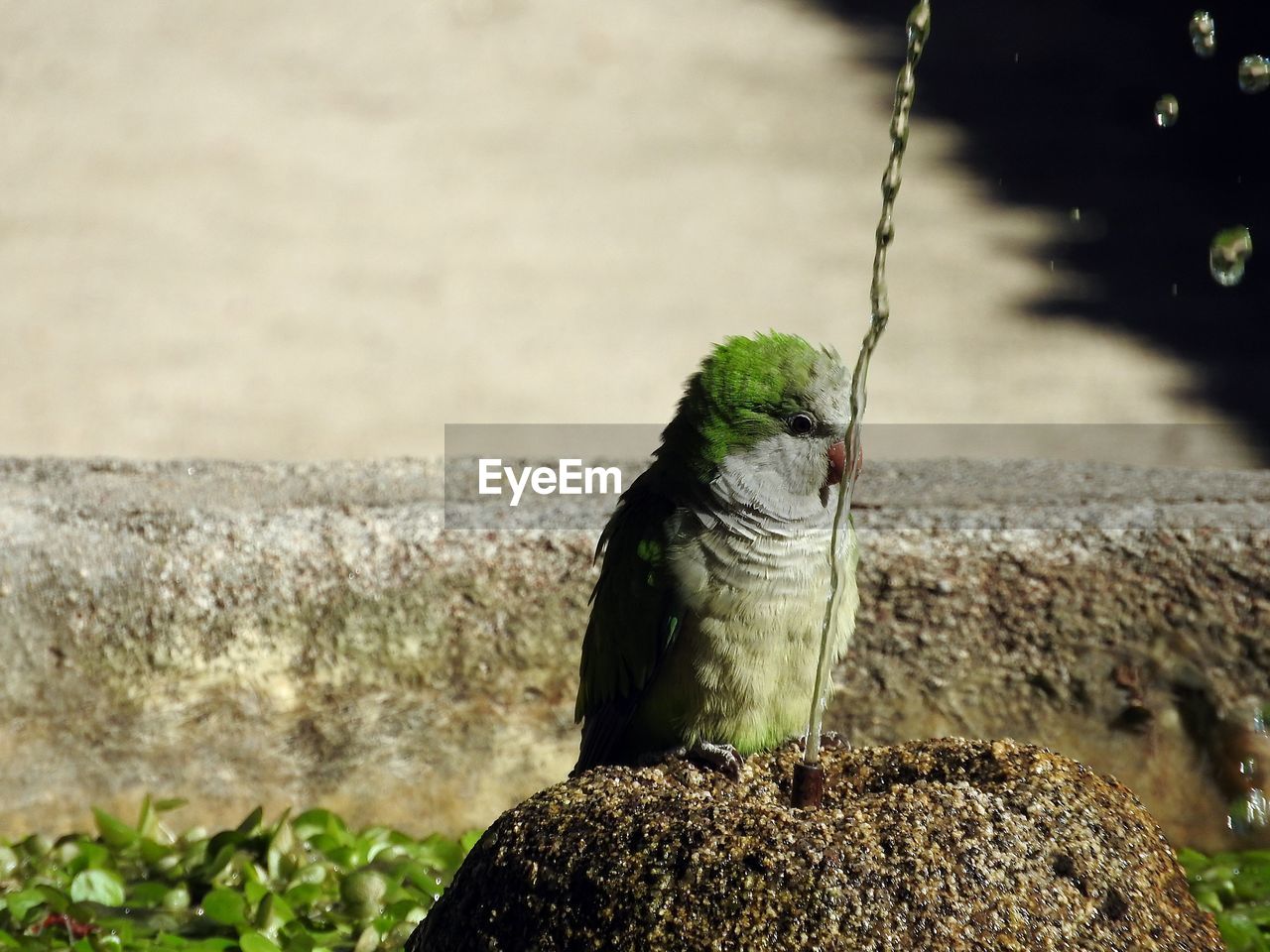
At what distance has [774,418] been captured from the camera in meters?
2.29

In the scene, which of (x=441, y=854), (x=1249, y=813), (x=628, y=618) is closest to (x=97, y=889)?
(x=441, y=854)

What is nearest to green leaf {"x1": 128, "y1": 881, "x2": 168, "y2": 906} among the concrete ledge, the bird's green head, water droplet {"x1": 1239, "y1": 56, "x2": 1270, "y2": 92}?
the concrete ledge

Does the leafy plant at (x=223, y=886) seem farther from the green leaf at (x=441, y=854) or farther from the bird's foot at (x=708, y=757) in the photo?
the bird's foot at (x=708, y=757)

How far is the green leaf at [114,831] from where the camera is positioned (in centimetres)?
295

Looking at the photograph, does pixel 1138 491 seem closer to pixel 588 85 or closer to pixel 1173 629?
pixel 1173 629

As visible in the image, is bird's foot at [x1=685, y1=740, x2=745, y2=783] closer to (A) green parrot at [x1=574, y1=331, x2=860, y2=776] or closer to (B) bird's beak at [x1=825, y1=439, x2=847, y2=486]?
(A) green parrot at [x1=574, y1=331, x2=860, y2=776]

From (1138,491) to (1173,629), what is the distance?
510 millimetres

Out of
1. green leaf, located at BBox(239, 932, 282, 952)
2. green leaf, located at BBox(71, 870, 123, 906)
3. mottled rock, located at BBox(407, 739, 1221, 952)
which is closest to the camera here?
mottled rock, located at BBox(407, 739, 1221, 952)

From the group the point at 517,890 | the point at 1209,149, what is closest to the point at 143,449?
the point at 517,890

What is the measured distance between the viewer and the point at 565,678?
3129 mm

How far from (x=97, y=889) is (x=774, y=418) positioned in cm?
167

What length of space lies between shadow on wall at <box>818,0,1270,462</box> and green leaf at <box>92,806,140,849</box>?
4.66 m

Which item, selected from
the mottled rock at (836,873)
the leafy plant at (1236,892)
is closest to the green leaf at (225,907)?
the mottled rock at (836,873)

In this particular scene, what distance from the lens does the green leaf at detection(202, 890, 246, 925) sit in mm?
2717
